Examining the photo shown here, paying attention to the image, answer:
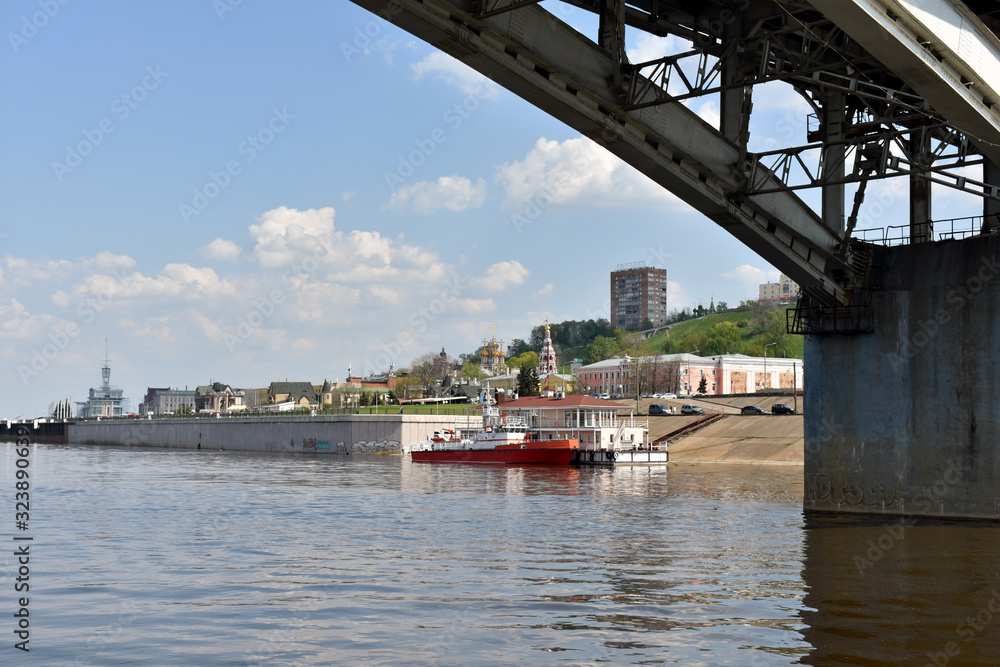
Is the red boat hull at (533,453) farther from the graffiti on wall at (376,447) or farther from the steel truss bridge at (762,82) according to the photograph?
the steel truss bridge at (762,82)

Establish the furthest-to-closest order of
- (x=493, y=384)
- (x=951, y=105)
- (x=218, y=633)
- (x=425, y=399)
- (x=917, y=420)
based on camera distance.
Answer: (x=493, y=384)
(x=425, y=399)
(x=917, y=420)
(x=951, y=105)
(x=218, y=633)

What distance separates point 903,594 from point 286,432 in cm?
10281

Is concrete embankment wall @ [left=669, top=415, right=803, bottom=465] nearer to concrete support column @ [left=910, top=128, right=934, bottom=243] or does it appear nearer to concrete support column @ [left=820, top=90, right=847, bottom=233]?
concrete support column @ [left=910, top=128, right=934, bottom=243]

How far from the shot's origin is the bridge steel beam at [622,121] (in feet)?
53.9

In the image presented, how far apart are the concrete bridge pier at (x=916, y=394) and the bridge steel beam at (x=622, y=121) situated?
65.8 inches

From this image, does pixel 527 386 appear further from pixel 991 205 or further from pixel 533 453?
pixel 991 205

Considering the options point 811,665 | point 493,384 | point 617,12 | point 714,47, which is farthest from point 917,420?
point 493,384

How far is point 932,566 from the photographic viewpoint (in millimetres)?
17891

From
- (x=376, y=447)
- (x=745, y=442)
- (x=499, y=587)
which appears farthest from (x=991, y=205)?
(x=376, y=447)

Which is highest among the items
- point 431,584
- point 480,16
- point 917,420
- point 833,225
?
point 480,16

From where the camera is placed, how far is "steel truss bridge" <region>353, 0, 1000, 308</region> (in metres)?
13.9

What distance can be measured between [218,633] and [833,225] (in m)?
18.9

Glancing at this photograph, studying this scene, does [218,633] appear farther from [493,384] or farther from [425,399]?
[493,384]

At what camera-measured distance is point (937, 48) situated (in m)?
13.6
